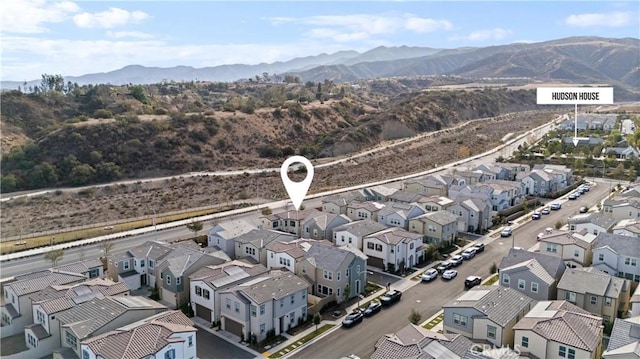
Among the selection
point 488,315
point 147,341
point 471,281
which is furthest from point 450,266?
point 147,341

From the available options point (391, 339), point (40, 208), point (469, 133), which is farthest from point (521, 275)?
point (469, 133)

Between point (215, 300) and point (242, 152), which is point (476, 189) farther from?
point (242, 152)

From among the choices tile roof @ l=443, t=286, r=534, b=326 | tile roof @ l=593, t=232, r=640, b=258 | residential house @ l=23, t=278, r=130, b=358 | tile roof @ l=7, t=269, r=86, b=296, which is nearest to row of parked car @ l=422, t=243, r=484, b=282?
tile roof @ l=443, t=286, r=534, b=326

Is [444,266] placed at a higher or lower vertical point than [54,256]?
lower

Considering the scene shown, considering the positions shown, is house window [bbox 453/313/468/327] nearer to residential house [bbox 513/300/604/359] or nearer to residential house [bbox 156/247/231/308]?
residential house [bbox 513/300/604/359]

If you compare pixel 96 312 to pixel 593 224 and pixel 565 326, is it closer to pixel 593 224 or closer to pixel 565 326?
pixel 565 326

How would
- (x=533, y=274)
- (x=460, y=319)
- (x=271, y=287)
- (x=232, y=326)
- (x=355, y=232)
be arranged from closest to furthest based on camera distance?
(x=460, y=319), (x=232, y=326), (x=271, y=287), (x=533, y=274), (x=355, y=232)
